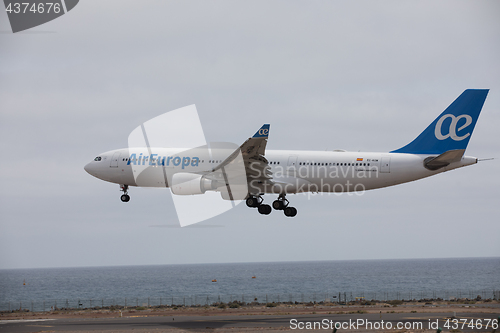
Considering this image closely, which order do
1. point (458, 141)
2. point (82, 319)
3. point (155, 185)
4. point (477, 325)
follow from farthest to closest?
point (82, 319) < point (155, 185) < point (458, 141) < point (477, 325)

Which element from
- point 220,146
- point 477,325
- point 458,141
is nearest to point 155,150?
point 220,146

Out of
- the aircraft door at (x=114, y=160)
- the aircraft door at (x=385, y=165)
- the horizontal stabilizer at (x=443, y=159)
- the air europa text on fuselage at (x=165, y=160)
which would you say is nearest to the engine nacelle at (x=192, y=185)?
the air europa text on fuselage at (x=165, y=160)

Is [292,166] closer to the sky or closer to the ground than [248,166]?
closer to the sky

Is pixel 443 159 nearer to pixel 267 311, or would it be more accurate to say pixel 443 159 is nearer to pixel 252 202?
pixel 252 202

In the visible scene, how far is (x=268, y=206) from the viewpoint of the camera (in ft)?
136

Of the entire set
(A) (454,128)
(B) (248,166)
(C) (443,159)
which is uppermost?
(A) (454,128)

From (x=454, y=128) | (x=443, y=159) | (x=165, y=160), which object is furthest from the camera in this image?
(x=165, y=160)

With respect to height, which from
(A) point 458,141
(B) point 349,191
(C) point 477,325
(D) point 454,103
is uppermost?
(D) point 454,103

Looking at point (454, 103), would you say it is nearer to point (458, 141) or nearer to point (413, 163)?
point (458, 141)

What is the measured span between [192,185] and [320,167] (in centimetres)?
973

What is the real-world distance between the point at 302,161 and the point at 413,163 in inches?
325

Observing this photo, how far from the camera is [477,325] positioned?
36531 millimetres

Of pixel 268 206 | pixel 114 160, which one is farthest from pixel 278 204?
pixel 114 160

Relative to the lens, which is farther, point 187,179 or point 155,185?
point 155,185
